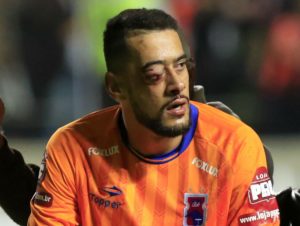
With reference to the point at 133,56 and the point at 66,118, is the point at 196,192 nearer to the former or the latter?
the point at 133,56

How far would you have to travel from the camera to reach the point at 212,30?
6180mm

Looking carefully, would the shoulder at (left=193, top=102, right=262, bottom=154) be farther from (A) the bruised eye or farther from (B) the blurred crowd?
(B) the blurred crowd

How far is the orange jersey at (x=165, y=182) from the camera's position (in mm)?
2410

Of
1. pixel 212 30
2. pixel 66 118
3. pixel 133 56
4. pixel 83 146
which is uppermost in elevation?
pixel 133 56

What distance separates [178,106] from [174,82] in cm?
6

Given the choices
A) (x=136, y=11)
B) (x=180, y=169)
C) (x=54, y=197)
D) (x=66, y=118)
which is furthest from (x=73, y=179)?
(x=66, y=118)

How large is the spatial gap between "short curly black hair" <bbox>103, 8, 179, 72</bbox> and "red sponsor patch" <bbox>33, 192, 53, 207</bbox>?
377 mm

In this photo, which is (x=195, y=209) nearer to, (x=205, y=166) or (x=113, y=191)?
(x=205, y=166)

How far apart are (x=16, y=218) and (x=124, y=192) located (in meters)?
0.57

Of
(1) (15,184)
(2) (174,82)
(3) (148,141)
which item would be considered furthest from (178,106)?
(1) (15,184)

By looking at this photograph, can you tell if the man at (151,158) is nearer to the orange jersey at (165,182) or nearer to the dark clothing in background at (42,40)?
the orange jersey at (165,182)

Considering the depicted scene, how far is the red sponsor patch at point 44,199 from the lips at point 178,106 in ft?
1.37

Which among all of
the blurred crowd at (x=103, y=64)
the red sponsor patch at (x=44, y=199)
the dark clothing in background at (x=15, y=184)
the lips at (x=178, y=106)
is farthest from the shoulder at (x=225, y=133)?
the blurred crowd at (x=103, y=64)

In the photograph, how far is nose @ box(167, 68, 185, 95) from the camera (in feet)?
7.61
